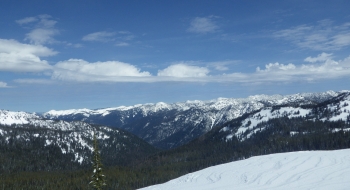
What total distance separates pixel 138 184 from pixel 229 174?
103 meters

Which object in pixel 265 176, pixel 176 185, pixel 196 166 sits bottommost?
pixel 196 166

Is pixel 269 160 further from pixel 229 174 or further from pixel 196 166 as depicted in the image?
pixel 196 166

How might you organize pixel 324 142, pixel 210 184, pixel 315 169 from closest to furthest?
pixel 315 169 < pixel 210 184 < pixel 324 142

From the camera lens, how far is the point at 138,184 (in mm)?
157250

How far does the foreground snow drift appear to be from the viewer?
46.8 m

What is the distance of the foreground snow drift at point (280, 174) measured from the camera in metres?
46.8

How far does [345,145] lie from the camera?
6442 inches

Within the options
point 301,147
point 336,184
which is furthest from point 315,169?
point 301,147

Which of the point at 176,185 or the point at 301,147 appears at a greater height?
the point at 176,185

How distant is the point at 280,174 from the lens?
2169 inches

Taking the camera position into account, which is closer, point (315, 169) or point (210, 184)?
point (315, 169)

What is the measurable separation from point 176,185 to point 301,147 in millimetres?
142839

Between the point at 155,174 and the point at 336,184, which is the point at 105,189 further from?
the point at 336,184

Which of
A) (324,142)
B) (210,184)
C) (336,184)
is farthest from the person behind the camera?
(324,142)
